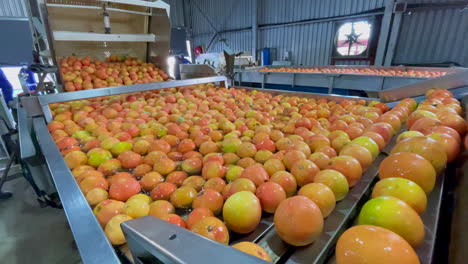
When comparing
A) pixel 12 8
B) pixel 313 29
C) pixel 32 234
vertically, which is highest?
pixel 12 8

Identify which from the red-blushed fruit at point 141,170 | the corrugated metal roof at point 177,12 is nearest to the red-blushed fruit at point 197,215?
the red-blushed fruit at point 141,170

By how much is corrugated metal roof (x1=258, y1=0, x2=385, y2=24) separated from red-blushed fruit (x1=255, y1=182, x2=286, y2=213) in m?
10.1

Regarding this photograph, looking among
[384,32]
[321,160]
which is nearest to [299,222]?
[321,160]

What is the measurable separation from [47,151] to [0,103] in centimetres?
319

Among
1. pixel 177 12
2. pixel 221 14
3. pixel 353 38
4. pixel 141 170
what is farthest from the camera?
pixel 177 12

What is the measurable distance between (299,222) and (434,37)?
9761mm

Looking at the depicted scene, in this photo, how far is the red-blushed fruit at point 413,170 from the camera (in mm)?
865

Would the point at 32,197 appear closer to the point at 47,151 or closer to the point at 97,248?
the point at 47,151

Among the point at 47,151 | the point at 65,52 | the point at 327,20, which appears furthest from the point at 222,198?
the point at 327,20

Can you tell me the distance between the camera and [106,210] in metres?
0.92

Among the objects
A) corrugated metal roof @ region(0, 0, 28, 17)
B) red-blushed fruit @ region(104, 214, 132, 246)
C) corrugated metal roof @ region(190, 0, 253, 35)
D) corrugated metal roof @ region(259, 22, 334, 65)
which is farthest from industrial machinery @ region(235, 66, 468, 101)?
corrugated metal roof @ region(0, 0, 28, 17)

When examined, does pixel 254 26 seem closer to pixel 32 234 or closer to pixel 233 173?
pixel 32 234

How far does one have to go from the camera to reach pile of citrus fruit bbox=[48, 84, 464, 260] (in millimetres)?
845

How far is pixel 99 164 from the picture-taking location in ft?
4.55
